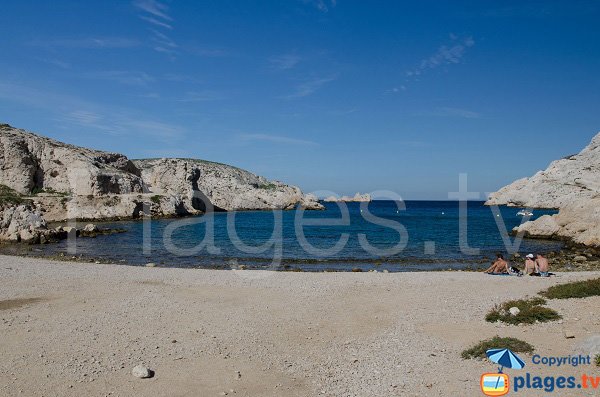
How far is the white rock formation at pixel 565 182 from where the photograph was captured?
9550 cm

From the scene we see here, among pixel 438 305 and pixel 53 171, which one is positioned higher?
pixel 53 171

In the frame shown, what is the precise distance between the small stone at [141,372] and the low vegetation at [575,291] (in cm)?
1446

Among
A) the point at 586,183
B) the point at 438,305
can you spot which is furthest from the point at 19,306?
the point at 586,183

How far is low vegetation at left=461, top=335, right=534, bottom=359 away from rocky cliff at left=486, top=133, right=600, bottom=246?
34871 mm

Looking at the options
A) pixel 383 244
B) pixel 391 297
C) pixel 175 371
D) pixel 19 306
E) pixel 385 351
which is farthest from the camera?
pixel 383 244

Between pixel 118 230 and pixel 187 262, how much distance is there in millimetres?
27100

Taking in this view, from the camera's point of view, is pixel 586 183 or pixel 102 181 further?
pixel 586 183

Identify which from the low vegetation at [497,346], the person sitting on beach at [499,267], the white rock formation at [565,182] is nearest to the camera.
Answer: the low vegetation at [497,346]

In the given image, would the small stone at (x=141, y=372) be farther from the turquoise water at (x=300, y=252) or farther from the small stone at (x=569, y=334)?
the turquoise water at (x=300, y=252)

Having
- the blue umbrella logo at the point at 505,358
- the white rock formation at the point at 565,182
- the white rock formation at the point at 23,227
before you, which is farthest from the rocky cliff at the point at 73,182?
the white rock formation at the point at 565,182

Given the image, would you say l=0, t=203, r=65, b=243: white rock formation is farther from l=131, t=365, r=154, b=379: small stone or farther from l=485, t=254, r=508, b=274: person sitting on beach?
l=485, t=254, r=508, b=274: person sitting on beach

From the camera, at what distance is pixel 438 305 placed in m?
15.9

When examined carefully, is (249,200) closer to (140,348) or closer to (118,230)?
(118,230)

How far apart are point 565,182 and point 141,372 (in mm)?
122420
